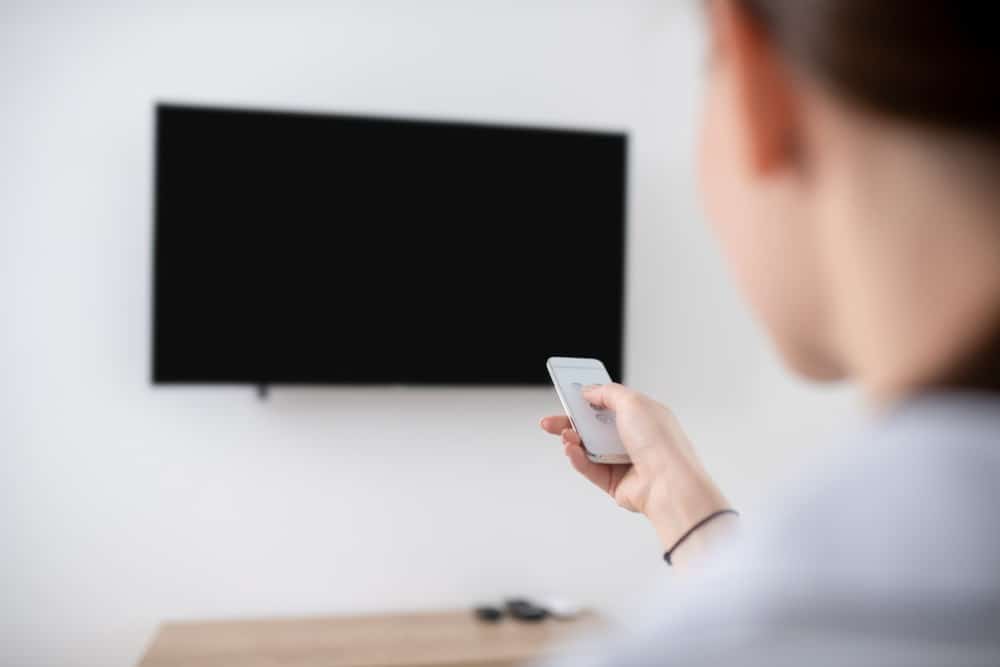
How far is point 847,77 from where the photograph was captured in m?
0.38

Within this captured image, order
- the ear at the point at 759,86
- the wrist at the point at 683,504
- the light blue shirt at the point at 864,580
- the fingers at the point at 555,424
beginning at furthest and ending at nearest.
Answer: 1. the fingers at the point at 555,424
2. the wrist at the point at 683,504
3. the ear at the point at 759,86
4. the light blue shirt at the point at 864,580

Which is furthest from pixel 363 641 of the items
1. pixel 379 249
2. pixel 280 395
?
pixel 379 249

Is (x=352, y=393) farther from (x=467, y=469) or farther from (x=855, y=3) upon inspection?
(x=855, y=3)

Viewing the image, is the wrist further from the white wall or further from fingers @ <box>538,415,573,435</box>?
the white wall

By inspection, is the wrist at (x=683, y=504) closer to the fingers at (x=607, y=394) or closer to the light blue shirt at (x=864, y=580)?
the fingers at (x=607, y=394)

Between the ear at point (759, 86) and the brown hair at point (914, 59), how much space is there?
2cm

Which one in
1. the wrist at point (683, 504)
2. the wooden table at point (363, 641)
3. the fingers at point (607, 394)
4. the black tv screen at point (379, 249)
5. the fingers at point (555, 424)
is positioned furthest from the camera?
the black tv screen at point (379, 249)

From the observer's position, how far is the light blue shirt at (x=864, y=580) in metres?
0.30

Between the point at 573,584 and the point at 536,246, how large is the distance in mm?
932

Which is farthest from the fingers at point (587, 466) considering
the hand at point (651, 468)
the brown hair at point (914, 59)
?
the brown hair at point (914, 59)

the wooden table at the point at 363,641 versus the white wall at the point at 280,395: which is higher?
the white wall at the point at 280,395

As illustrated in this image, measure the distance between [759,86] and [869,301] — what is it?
0.37 ft

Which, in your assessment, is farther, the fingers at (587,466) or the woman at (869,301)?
the fingers at (587,466)

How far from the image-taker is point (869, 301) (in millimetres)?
411
